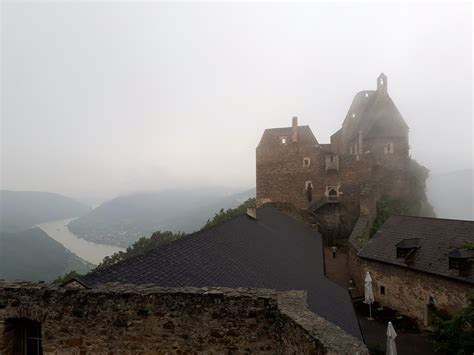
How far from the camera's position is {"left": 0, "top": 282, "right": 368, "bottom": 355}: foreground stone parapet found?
4.82 meters

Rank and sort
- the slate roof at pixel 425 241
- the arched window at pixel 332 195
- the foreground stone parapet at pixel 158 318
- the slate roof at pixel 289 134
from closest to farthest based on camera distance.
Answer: the foreground stone parapet at pixel 158 318
the slate roof at pixel 425 241
the arched window at pixel 332 195
the slate roof at pixel 289 134

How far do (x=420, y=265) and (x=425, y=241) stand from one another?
6.63ft

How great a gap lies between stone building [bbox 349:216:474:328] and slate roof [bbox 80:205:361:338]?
7220 mm

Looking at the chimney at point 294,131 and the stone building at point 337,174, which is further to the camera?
the chimney at point 294,131

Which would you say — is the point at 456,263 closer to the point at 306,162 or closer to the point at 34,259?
the point at 306,162

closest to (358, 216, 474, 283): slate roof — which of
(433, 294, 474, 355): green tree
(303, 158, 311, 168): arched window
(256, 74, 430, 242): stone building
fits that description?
(256, 74, 430, 242): stone building

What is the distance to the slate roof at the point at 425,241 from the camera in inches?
634

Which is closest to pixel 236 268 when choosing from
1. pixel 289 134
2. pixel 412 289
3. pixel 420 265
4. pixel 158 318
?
pixel 158 318

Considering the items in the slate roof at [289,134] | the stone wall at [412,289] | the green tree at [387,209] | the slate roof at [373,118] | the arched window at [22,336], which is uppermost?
the slate roof at [373,118]

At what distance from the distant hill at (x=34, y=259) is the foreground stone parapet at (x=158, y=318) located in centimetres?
8067

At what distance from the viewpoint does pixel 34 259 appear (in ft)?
276

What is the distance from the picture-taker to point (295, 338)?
14.2 ft

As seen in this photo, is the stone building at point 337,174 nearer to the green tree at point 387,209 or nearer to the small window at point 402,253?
the green tree at point 387,209

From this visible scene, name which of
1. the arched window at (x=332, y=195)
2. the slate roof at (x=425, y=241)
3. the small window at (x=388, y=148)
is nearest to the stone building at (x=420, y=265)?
the slate roof at (x=425, y=241)
